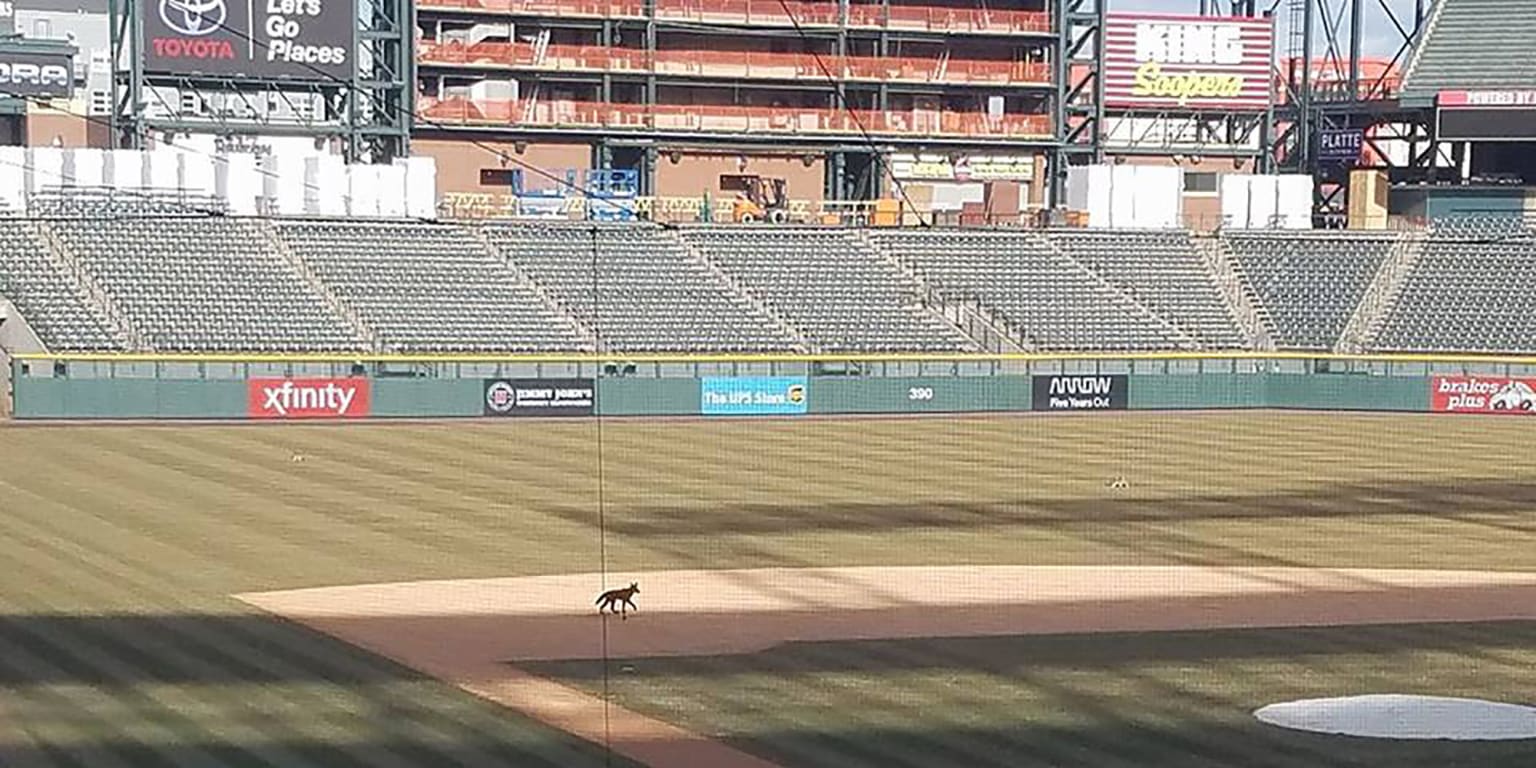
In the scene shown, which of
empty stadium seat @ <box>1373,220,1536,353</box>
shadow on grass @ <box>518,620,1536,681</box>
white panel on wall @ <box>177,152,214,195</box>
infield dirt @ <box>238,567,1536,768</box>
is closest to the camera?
shadow on grass @ <box>518,620,1536,681</box>

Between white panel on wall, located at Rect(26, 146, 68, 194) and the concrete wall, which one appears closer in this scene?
the concrete wall

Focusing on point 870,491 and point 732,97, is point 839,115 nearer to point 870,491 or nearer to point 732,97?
point 732,97

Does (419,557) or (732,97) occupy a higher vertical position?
(732,97)

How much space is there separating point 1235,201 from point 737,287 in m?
13.5

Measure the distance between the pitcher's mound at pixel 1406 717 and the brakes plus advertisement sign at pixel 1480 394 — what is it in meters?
26.8

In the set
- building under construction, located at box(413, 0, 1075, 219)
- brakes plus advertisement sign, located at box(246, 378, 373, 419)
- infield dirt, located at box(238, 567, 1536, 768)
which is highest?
building under construction, located at box(413, 0, 1075, 219)

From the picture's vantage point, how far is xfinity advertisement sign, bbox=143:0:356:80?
43.8m

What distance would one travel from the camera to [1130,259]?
47.3 metres

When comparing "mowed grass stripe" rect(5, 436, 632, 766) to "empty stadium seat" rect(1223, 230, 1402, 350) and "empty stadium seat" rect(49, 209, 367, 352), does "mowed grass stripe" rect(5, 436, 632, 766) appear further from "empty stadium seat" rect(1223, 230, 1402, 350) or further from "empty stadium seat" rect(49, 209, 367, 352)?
"empty stadium seat" rect(1223, 230, 1402, 350)

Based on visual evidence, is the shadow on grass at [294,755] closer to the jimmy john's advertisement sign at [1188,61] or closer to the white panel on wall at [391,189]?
the white panel on wall at [391,189]

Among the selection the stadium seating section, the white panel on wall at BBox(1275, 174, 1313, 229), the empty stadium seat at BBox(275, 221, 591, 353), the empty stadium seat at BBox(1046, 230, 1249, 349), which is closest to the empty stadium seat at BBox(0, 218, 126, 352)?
the stadium seating section

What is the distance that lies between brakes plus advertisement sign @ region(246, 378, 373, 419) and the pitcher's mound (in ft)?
80.6

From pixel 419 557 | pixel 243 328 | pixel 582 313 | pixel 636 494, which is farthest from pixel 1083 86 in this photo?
pixel 419 557

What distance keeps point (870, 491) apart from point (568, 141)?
21.9 meters
